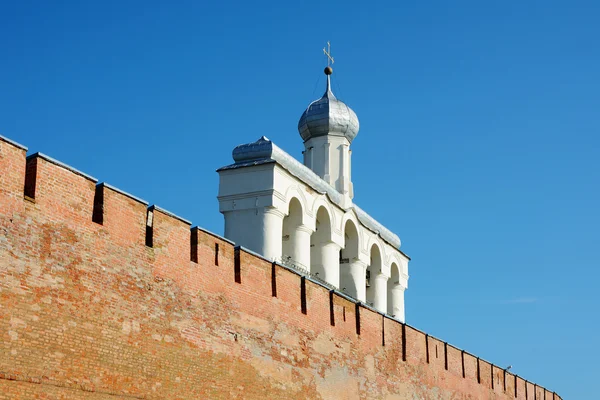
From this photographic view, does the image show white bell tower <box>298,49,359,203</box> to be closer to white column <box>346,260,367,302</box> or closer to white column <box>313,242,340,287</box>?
white column <box>346,260,367,302</box>

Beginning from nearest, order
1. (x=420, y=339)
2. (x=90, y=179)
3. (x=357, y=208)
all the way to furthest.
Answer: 1. (x=90, y=179)
2. (x=420, y=339)
3. (x=357, y=208)

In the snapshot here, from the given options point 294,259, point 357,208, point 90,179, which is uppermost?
point 357,208

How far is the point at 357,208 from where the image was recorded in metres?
26.0

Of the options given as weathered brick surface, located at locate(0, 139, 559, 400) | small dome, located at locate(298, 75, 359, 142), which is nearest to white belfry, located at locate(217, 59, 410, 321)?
small dome, located at locate(298, 75, 359, 142)

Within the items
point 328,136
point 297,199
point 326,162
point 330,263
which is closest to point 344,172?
point 326,162

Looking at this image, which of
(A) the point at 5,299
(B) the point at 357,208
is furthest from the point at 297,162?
(A) the point at 5,299

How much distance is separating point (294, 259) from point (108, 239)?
10.6 metres

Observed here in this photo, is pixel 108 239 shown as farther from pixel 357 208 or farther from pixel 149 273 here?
pixel 357 208

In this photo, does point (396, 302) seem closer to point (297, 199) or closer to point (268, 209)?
point (297, 199)

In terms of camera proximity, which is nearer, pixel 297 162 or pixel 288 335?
pixel 288 335

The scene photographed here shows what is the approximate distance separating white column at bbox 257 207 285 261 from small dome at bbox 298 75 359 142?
4.91m

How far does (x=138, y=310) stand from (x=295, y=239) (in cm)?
1070

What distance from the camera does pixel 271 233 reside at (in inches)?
864

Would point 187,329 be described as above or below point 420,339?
below
